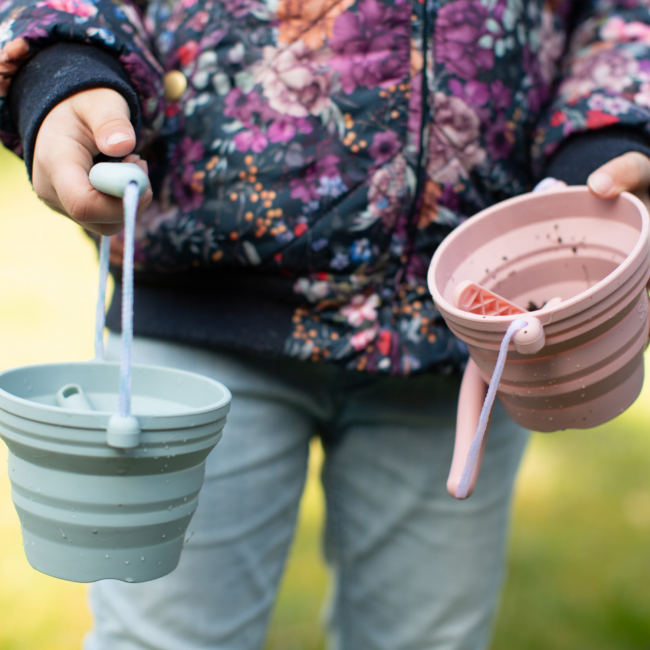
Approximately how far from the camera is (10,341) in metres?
2.43

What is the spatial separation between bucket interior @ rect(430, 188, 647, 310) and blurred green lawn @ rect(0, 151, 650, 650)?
1093 mm

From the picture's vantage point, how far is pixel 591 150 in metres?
0.70

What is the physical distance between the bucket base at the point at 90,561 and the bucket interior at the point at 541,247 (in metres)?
0.32

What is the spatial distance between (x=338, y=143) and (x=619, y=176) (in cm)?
26

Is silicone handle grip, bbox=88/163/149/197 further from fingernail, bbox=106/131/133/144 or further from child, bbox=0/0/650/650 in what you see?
child, bbox=0/0/650/650

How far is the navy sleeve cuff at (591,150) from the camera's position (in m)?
0.67

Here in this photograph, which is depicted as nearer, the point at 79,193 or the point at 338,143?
the point at 79,193

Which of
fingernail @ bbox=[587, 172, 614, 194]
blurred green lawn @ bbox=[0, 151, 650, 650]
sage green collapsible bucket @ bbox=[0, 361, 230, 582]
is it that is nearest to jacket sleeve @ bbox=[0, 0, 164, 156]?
sage green collapsible bucket @ bbox=[0, 361, 230, 582]

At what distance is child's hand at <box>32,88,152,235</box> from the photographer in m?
0.48

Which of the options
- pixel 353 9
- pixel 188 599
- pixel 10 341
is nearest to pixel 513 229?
pixel 353 9

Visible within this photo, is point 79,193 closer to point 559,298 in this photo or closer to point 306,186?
point 306,186

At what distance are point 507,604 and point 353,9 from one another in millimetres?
1394

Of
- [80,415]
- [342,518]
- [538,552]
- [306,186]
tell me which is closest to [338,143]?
[306,186]

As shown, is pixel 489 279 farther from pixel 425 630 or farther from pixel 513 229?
pixel 425 630
